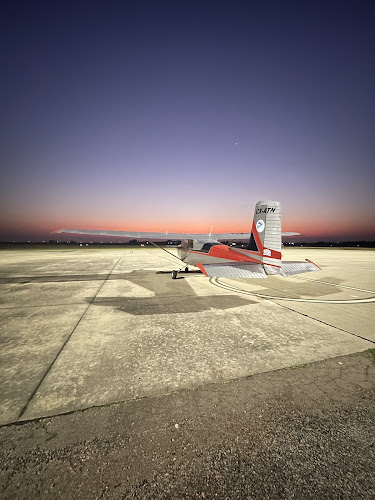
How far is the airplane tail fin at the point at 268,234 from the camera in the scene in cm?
824

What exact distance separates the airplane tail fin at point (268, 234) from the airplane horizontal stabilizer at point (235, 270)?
0.45 meters

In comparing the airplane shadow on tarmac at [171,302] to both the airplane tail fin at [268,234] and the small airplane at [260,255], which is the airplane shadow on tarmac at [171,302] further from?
the airplane tail fin at [268,234]

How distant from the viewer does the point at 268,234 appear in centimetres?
849

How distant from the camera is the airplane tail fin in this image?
8242mm

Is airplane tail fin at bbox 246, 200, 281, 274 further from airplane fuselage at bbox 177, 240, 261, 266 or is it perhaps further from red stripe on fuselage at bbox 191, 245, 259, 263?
red stripe on fuselage at bbox 191, 245, 259, 263

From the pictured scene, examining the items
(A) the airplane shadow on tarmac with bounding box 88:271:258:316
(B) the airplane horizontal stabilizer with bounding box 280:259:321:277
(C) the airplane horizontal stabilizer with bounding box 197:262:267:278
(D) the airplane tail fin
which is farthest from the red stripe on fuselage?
(A) the airplane shadow on tarmac with bounding box 88:271:258:316

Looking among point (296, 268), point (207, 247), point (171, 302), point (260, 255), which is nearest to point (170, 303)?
point (171, 302)

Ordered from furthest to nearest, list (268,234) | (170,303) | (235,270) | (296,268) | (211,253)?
(211,253) → (296,268) → (268,234) → (235,270) → (170,303)

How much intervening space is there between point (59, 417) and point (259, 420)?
2.34 metres

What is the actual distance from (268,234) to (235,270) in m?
2.04

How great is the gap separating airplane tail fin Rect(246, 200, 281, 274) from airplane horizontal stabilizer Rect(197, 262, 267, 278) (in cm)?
45

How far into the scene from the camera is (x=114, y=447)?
2.08 meters

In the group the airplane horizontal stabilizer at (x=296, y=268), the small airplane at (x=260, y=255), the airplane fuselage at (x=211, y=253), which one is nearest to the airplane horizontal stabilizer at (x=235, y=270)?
the small airplane at (x=260, y=255)

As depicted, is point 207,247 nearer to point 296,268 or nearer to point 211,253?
point 211,253
